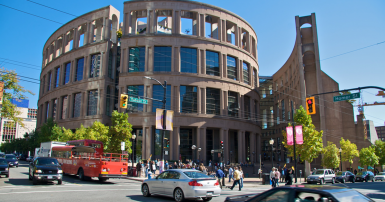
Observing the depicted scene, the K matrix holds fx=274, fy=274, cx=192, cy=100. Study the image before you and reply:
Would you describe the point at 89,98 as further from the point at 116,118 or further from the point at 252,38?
the point at 252,38

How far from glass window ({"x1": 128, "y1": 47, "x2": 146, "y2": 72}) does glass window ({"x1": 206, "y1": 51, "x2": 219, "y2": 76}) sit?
1181cm

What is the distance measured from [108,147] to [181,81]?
1809 centimetres

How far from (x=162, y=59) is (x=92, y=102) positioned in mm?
16805

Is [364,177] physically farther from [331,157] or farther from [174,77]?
[174,77]

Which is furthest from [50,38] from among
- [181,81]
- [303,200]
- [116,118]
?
[303,200]

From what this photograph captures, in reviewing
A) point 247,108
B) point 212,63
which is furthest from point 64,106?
point 247,108

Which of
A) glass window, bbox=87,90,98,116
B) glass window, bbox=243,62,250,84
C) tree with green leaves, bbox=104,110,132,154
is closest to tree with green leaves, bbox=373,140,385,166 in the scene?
glass window, bbox=243,62,250,84

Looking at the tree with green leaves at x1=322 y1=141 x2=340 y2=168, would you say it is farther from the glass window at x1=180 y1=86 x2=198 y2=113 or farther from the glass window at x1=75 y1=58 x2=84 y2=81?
the glass window at x1=75 y1=58 x2=84 y2=81

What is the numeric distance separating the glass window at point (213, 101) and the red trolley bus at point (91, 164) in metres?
28.6

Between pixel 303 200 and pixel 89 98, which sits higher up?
pixel 89 98

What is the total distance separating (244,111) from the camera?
55969mm

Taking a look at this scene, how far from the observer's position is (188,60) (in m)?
49.8

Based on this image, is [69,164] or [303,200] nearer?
[303,200]

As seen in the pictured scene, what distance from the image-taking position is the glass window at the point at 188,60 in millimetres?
49406
